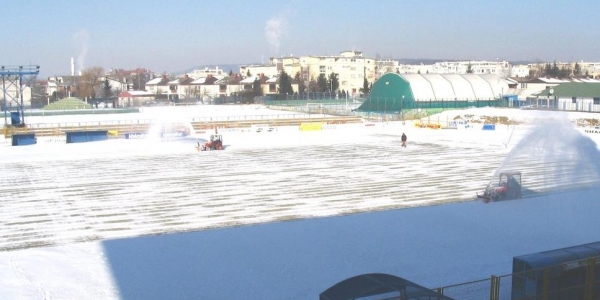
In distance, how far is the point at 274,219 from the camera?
16.8m

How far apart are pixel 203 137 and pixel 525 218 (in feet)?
94.0

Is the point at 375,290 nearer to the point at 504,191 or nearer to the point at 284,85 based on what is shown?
the point at 504,191

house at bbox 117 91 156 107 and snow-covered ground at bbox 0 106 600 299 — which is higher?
house at bbox 117 91 156 107

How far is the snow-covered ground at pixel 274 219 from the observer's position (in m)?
11.8

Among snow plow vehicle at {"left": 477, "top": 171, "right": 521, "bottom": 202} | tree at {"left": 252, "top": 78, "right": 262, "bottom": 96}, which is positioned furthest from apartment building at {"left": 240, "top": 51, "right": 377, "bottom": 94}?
snow plow vehicle at {"left": 477, "top": 171, "right": 521, "bottom": 202}

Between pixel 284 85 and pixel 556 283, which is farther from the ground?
pixel 284 85

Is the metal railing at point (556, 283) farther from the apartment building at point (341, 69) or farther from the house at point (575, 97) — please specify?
the apartment building at point (341, 69)

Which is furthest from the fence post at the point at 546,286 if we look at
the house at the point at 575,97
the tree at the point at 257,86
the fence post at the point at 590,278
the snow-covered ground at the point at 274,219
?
the tree at the point at 257,86

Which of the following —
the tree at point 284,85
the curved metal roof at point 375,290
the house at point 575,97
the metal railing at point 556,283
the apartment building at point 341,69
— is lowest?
the metal railing at point 556,283

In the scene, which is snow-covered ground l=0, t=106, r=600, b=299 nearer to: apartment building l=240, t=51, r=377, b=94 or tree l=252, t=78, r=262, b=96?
tree l=252, t=78, r=262, b=96

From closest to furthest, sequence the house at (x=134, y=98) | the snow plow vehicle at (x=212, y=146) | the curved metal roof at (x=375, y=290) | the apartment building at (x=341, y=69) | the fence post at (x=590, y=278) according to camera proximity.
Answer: the curved metal roof at (x=375, y=290) → the fence post at (x=590, y=278) → the snow plow vehicle at (x=212, y=146) → the house at (x=134, y=98) → the apartment building at (x=341, y=69)

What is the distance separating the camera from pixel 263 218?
1688cm

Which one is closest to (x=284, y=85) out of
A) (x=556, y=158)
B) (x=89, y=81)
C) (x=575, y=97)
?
(x=89, y=81)

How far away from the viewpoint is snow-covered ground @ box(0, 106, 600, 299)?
11.8m
